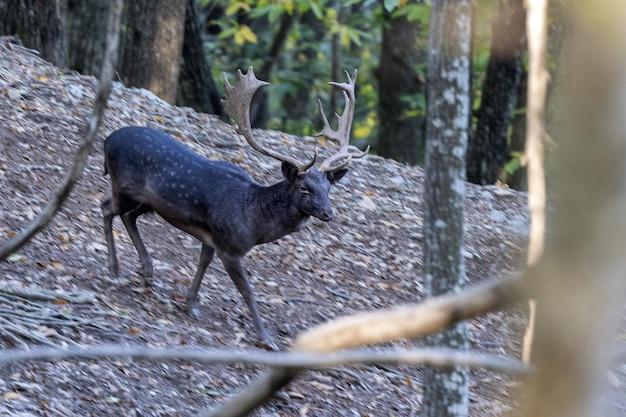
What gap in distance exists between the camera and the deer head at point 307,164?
7.52 m

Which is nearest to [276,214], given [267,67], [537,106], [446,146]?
[446,146]

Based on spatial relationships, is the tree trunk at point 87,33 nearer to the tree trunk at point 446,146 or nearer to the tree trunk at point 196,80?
the tree trunk at point 196,80

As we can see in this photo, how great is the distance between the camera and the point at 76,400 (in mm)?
6016

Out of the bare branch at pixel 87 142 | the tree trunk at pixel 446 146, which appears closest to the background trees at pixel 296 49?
the tree trunk at pixel 446 146

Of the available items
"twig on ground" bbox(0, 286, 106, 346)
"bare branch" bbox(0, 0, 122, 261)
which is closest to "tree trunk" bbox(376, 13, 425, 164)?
"twig on ground" bbox(0, 286, 106, 346)

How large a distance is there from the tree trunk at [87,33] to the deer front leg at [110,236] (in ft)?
21.0

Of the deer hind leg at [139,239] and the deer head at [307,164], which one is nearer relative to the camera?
the deer head at [307,164]

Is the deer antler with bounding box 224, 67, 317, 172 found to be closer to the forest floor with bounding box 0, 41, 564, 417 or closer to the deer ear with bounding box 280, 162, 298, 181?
the deer ear with bounding box 280, 162, 298, 181

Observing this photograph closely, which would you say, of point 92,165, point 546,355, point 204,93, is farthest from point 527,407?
point 204,93

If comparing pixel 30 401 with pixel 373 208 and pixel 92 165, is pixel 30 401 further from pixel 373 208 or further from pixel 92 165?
pixel 373 208

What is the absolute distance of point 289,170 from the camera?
7.66 metres

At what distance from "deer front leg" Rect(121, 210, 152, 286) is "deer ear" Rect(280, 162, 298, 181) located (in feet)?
3.68

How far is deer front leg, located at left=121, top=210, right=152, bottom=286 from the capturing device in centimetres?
772

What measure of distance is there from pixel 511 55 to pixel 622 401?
578cm
